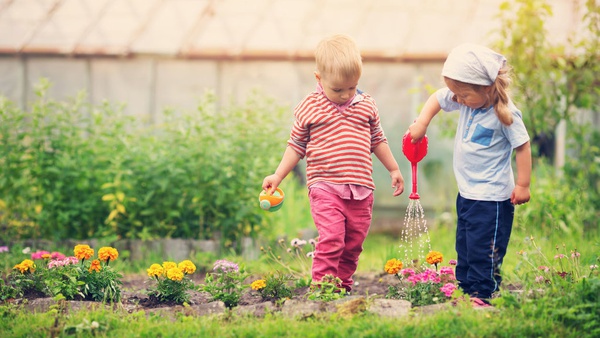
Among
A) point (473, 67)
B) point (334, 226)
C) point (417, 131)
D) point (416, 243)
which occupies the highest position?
point (473, 67)

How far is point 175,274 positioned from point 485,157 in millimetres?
1693

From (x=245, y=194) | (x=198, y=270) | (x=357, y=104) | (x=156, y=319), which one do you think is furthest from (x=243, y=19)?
(x=156, y=319)

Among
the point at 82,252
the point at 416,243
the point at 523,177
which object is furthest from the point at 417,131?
the point at 416,243

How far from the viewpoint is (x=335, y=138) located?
394 centimetres

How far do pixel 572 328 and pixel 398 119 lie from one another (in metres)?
5.29

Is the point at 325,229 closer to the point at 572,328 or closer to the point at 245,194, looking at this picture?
the point at 572,328

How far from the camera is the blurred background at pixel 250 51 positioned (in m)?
8.37

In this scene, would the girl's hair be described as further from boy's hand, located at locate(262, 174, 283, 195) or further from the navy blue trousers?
boy's hand, located at locate(262, 174, 283, 195)

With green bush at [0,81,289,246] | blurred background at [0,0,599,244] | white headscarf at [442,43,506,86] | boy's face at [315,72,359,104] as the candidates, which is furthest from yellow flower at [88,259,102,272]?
blurred background at [0,0,599,244]

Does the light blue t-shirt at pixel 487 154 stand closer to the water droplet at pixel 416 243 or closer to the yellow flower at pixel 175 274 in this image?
the water droplet at pixel 416 243

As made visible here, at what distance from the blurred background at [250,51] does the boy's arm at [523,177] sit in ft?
14.5

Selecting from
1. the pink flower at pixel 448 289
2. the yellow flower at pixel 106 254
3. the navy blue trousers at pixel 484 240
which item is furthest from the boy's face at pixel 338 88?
the yellow flower at pixel 106 254

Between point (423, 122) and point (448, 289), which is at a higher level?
point (423, 122)

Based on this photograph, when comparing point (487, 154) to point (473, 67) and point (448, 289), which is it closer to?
point (473, 67)
